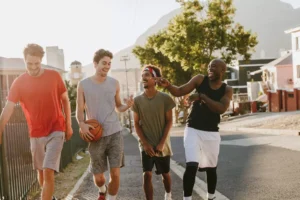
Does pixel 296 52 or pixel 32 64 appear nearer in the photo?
pixel 32 64

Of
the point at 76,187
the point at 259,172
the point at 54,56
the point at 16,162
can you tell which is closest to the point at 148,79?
the point at 16,162

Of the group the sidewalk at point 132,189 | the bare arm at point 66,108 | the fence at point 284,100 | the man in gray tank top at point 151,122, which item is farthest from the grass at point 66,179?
the fence at point 284,100

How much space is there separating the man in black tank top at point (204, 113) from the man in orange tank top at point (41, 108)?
136 cm

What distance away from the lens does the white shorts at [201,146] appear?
5844 millimetres

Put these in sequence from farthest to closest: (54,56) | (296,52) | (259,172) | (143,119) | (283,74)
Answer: (54,56)
(283,74)
(296,52)
(259,172)
(143,119)

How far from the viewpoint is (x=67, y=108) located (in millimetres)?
5992

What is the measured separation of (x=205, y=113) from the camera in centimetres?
599

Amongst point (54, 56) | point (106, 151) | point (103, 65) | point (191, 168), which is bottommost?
point (191, 168)

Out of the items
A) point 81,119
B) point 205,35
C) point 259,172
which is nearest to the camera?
point 81,119

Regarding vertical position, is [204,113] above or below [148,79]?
below

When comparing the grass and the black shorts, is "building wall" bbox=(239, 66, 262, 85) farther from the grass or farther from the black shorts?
the black shorts

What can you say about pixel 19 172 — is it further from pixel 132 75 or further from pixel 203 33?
pixel 132 75

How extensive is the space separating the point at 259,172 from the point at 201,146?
3.30 m

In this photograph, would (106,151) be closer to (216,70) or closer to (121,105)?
(121,105)
